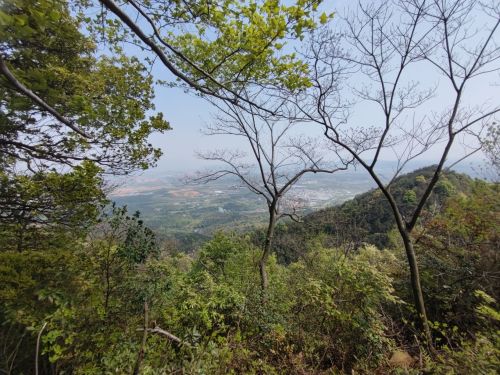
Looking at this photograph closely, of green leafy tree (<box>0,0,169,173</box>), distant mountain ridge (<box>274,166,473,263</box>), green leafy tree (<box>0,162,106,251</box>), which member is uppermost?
green leafy tree (<box>0,0,169,173</box>)

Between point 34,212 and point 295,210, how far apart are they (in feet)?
23.6

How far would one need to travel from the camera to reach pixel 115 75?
5039 millimetres

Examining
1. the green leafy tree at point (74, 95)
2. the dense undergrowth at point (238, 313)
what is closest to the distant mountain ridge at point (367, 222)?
the dense undergrowth at point (238, 313)

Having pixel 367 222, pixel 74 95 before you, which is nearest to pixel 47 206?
pixel 74 95

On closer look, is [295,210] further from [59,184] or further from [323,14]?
[323,14]

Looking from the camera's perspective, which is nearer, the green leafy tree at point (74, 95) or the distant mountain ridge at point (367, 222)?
the green leafy tree at point (74, 95)

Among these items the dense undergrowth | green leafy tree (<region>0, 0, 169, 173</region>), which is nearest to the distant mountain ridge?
the dense undergrowth

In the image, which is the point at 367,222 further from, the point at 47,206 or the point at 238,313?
the point at 47,206

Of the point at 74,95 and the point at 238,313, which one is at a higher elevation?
the point at 74,95

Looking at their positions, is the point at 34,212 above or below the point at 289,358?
above

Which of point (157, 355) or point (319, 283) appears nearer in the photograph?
point (157, 355)

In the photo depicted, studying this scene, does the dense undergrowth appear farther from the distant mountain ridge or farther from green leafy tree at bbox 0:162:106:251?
the distant mountain ridge

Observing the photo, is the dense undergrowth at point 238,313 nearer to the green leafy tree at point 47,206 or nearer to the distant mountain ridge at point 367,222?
the green leafy tree at point 47,206

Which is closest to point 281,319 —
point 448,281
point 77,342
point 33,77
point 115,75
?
point 77,342
